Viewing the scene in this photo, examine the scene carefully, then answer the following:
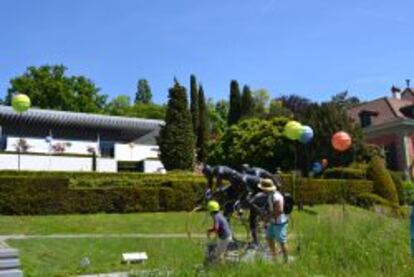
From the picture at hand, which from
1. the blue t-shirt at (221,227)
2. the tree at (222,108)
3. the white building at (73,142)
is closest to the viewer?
the blue t-shirt at (221,227)

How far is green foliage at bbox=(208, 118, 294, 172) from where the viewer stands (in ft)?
138

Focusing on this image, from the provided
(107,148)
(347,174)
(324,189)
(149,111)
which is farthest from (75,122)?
(149,111)

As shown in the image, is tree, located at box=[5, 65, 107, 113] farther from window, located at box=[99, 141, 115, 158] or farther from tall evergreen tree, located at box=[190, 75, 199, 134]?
window, located at box=[99, 141, 115, 158]

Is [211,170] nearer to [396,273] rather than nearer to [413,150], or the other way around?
[396,273]

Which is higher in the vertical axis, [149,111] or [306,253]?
[149,111]

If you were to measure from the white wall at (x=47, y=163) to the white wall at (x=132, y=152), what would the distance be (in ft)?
24.7

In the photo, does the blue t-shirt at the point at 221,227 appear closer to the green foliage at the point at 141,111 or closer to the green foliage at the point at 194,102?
the green foliage at the point at 194,102

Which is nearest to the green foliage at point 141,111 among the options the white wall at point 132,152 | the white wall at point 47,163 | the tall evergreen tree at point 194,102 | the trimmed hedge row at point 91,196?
the tall evergreen tree at point 194,102

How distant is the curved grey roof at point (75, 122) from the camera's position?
4156 cm

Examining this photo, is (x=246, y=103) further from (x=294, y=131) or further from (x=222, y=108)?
(x=294, y=131)

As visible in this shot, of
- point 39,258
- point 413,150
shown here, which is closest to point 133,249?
point 39,258

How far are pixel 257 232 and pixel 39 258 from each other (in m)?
4.71

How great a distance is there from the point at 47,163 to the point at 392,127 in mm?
27833

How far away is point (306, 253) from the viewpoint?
898 centimetres
